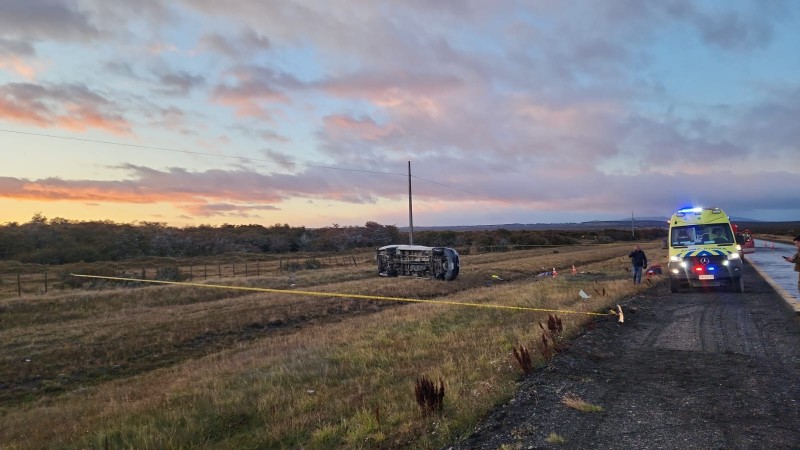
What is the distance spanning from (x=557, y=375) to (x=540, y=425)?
7.37ft

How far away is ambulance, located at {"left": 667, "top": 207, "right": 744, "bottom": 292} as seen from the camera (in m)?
17.1

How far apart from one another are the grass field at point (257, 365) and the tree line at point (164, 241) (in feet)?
151

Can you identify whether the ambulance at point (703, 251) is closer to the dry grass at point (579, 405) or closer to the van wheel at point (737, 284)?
the van wheel at point (737, 284)

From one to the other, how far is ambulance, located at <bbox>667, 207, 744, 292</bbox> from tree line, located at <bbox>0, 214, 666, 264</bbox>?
4824cm

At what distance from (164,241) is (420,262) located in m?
69.3

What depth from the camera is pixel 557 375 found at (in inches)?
313

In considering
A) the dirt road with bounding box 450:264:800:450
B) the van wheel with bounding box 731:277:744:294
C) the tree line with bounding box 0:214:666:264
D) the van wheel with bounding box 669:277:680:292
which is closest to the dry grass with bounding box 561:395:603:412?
the dirt road with bounding box 450:264:800:450

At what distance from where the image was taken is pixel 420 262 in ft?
70.9

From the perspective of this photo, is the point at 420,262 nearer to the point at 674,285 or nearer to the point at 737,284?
the point at 674,285

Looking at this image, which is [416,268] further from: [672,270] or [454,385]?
[454,385]

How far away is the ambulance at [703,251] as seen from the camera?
17.1m

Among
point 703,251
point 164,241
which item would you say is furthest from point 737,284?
point 164,241

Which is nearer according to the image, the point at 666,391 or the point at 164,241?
the point at 666,391

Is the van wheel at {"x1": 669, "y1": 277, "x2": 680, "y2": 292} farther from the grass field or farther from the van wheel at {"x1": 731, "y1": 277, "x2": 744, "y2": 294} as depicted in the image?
the van wheel at {"x1": 731, "y1": 277, "x2": 744, "y2": 294}
